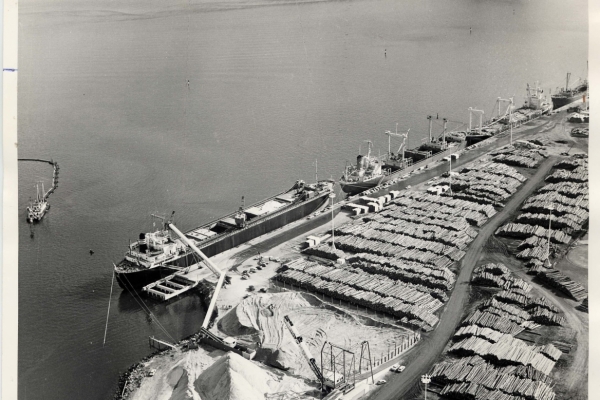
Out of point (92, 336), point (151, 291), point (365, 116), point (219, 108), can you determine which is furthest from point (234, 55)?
point (92, 336)

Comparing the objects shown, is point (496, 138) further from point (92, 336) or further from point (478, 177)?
point (92, 336)

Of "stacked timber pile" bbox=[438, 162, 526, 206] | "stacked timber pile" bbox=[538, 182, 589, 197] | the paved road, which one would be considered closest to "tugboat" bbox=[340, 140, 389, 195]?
"stacked timber pile" bbox=[438, 162, 526, 206]

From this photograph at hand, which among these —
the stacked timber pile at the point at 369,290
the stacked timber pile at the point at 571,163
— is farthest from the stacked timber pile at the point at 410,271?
the stacked timber pile at the point at 571,163

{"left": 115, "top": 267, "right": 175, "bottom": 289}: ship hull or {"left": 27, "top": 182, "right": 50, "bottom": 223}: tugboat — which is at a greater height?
{"left": 27, "top": 182, "right": 50, "bottom": 223}: tugboat

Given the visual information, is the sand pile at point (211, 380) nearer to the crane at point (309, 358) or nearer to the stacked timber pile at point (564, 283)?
the crane at point (309, 358)

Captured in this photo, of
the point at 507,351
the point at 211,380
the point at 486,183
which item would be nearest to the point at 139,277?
the point at 211,380

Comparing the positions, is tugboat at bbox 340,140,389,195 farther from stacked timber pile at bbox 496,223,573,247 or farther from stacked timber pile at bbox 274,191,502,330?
stacked timber pile at bbox 496,223,573,247
